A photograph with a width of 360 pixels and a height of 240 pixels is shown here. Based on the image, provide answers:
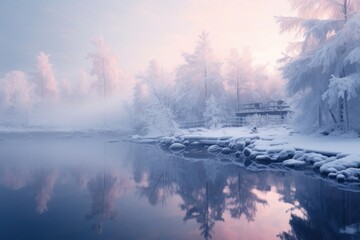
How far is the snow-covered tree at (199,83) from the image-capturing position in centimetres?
3831

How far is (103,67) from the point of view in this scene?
186 ft

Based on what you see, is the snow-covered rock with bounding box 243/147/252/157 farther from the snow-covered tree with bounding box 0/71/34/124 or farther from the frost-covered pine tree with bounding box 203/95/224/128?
the snow-covered tree with bounding box 0/71/34/124

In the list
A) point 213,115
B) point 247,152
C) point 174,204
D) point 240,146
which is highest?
point 213,115

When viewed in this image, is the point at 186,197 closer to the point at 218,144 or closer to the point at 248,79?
the point at 218,144

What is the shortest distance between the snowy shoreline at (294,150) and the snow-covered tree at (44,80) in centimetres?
4892

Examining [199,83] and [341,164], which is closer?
[341,164]

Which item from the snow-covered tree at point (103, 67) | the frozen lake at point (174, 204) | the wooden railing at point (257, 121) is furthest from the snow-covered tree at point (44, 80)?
the frozen lake at point (174, 204)

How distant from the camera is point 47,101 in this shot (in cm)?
6538

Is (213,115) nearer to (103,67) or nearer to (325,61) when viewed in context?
(325,61)

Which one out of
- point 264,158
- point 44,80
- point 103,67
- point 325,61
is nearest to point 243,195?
point 264,158

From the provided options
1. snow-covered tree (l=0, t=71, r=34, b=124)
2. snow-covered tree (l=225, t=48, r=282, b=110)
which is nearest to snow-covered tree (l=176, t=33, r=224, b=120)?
snow-covered tree (l=225, t=48, r=282, b=110)

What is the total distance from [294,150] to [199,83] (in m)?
23.8

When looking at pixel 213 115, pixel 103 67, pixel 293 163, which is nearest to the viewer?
pixel 293 163

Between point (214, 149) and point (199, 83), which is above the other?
point (199, 83)
